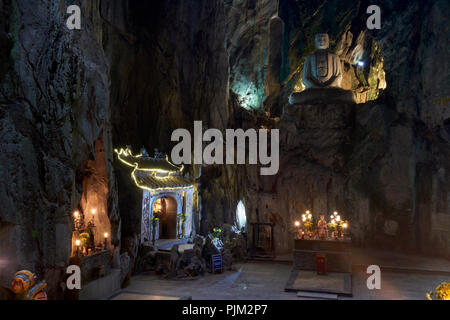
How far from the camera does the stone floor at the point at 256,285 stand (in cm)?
1313

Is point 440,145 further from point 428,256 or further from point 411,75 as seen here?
point 428,256

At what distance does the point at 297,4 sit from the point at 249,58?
6.58 meters

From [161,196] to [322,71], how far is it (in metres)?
12.5

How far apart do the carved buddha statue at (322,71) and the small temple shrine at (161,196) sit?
32.3ft

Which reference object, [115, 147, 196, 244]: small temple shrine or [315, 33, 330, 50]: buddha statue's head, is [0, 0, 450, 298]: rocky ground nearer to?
[115, 147, 196, 244]: small temple shrine

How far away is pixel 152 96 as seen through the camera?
24.1m

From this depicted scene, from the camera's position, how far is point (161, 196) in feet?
67.2

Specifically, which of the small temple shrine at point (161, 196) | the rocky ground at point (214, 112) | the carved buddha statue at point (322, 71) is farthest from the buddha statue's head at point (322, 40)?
the small temple shrine at point (161, 196)

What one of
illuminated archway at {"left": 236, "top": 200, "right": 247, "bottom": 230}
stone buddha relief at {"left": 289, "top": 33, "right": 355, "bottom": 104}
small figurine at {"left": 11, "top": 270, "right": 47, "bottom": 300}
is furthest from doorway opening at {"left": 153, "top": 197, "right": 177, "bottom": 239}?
small figurine at {"left": 11, "top": 270, "right": 47, "bottom": 300}

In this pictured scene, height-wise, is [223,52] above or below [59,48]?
above

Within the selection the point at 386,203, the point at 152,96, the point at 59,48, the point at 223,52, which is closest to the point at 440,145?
the point at 386,203

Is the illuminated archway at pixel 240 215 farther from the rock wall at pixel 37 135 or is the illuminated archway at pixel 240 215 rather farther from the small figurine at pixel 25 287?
the small figurine at pixel 25 287

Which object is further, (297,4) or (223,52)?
(297,4)
